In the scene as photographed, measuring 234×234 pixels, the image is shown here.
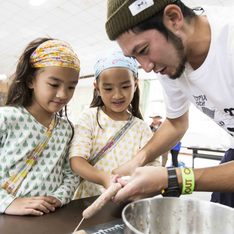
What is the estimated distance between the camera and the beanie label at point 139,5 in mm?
767

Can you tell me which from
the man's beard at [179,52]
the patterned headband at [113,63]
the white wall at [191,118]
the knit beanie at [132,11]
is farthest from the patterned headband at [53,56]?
the white wall at [191,118]

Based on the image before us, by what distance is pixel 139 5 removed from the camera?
2.52 ft

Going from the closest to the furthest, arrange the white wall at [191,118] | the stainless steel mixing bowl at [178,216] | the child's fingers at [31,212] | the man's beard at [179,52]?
the stainless steel mixing bowl at [178,216] < the child's fingers at [31,212] < the man's beard at [179,52] < the white wall at [191,118]

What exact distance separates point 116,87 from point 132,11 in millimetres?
346

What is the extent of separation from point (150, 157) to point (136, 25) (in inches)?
20.7

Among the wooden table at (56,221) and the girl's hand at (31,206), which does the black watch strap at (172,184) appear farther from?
the girl's hand at (31,206)

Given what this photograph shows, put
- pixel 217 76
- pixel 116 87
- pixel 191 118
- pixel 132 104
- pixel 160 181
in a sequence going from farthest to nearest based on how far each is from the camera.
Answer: pixel 191 118 < pixel 132 104 < pixel 116 87 < pixel 217 76 < pixel 160 181

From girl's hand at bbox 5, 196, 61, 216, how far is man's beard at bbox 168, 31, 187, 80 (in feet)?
1.90

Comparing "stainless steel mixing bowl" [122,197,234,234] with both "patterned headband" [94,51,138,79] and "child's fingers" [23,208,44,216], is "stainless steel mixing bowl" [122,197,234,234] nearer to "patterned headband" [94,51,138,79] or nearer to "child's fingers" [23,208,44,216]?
"child's fingers" [23,208,44,216]

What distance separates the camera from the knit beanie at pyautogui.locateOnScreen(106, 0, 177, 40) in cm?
77

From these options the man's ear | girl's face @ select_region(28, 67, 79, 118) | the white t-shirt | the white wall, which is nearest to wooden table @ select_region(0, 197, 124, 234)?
girl's face @ select_region(28, 67, 79, 118)

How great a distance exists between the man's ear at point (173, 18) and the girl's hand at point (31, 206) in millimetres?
650

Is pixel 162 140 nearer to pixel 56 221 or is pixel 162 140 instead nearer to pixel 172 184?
pixel 172 184

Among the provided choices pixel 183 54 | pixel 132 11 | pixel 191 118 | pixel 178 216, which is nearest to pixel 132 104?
pixel 183 54
